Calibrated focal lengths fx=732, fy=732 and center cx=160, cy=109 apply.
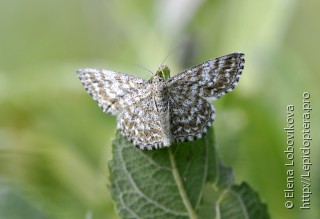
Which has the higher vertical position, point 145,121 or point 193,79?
point 193,79

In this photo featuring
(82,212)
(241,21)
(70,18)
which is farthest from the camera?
(70,18)

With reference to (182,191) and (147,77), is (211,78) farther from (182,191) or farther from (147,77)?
(147,77)

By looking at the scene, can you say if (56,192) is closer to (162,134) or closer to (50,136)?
(50,136)

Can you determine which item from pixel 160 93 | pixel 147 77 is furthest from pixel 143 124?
pixel 147 77

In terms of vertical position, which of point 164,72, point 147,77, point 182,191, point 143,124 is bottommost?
point 182,191

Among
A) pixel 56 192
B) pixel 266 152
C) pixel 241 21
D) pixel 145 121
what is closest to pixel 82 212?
pixel 56 192

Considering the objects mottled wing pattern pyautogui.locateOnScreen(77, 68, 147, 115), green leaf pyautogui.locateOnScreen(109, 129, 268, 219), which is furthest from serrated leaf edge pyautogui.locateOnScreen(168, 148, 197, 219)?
mottled wing pattern pyautogui.locateOnScreen(77, 68, 147, 115)
